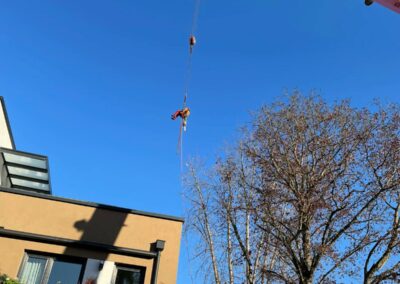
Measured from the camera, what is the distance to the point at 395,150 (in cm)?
1492

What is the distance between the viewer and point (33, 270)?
32.4 feet

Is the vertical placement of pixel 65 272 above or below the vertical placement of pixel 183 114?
below

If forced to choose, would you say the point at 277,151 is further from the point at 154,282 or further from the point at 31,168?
the point at 31,168

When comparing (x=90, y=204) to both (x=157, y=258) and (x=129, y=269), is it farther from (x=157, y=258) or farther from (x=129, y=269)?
(x=157, y=258)

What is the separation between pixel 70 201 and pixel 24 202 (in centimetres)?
109

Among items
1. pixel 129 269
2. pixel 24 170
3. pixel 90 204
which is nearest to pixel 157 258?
pixel 129 269

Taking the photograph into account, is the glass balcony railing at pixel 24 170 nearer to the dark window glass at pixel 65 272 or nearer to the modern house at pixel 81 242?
the modern house at pixel 81 242

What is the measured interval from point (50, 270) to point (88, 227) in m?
1.30

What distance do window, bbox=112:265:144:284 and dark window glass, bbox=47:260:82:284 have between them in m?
0.90

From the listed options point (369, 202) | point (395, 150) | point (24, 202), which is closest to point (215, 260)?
point (369, 202)

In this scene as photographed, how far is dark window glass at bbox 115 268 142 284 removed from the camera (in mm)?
10258

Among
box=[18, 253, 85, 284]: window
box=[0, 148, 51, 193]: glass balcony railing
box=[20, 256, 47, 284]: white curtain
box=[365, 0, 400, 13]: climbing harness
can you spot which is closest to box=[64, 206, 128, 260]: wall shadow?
box=[18, 253, 85, 284]: window

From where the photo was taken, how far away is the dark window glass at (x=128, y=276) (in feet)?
33.7

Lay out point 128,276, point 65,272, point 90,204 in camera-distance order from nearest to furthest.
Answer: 1. point 65,272
2. point 128,276
3. point 90,204
